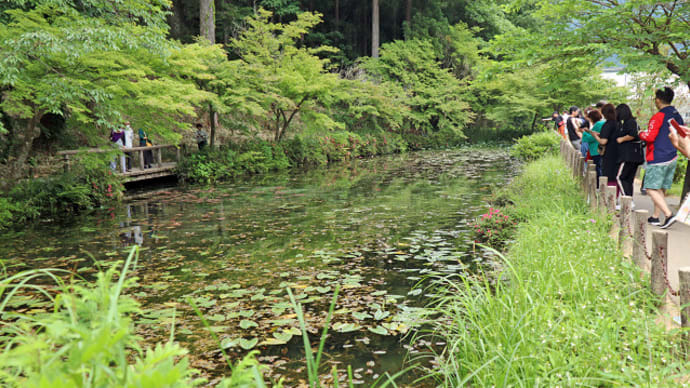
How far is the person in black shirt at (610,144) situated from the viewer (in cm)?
784

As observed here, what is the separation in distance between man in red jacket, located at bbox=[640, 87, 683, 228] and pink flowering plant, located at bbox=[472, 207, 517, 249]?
2212mm

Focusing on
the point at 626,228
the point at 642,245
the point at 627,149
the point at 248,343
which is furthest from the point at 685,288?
the point at 627,149

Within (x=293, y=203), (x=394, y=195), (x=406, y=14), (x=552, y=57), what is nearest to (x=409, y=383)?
(x=552, y=57)

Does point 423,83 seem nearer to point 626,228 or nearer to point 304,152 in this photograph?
point 304,152

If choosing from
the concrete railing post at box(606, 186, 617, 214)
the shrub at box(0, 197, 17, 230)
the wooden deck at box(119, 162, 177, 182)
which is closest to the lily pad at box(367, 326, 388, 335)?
the concrete railing post at box(606, 186, 617, 214)

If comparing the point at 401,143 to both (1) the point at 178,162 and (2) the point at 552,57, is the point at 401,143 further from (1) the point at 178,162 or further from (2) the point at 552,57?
(2) the point at 552,57

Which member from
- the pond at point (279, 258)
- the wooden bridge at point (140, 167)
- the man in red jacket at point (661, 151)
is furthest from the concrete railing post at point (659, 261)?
the wooden bridge at point (140, 167)

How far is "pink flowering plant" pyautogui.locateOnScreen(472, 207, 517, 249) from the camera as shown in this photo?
819 centimetres

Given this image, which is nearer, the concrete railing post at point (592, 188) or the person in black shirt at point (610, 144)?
the concrete railing post at point (592, 188)

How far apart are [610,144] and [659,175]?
1.30 m

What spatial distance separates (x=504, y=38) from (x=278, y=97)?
494 inches

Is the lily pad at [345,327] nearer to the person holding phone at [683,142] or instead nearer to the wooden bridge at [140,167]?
the person holding phone at [683,142]

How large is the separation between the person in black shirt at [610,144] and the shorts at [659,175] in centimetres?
99

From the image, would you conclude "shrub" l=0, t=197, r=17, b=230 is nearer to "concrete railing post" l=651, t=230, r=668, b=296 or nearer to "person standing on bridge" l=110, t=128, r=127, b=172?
"person standing on bridge" l=110, t=128, r=127, b=172
